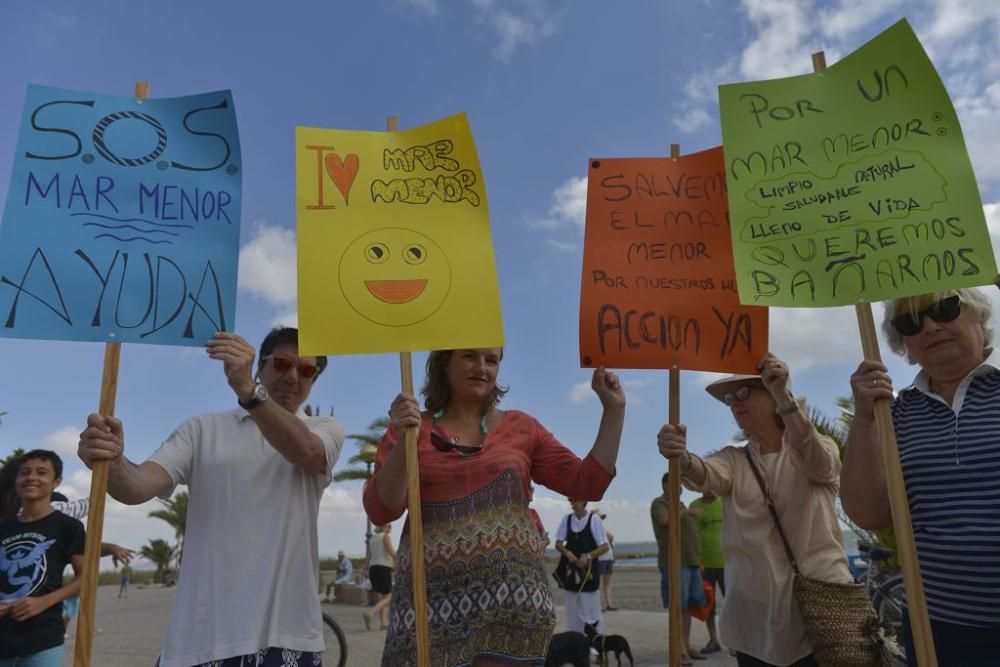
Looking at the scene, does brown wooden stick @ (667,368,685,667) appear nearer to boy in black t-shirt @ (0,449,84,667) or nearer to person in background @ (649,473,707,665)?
boy in black t-shirt @ (0,449,84,667)

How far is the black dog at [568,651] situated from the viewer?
5.41 metres

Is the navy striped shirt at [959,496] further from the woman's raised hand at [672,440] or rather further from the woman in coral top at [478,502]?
the woman in coral top at [478,502]

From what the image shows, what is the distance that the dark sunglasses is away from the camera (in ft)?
8.54

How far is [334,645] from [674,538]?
228 inches

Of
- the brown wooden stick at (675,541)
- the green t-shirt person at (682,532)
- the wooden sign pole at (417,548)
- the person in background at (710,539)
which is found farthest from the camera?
the person in background at (710,539)

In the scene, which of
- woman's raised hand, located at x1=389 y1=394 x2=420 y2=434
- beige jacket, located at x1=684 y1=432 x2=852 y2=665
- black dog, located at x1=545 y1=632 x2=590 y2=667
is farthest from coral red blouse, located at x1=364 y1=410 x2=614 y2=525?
black dog, located at x1=545 y1=632 x2=590 y2=667

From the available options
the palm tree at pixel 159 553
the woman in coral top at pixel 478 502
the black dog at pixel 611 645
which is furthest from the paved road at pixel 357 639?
the palm tree at pixel 159 553

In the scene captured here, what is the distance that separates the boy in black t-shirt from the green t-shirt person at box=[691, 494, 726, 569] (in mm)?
6068

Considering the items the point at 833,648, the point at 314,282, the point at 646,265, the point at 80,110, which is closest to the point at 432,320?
the point at 314,282

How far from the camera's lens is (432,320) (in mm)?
2660

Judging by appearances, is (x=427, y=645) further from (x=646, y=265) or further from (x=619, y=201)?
(x=619, y=201)

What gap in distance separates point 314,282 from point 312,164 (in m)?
0.48

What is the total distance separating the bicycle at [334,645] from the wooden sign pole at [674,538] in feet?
16.2

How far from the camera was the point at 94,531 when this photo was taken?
87.4 inches
